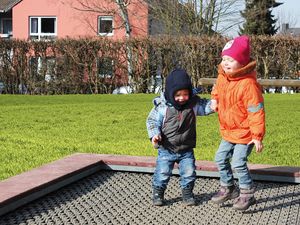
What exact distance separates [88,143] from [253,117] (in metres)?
4.27

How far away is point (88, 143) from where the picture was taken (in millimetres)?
8227

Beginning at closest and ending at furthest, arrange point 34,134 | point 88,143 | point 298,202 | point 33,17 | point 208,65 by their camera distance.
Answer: point 298,202
point 88,143
point 34,134
point 208,65
point 33,17

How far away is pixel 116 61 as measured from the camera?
2095 cm

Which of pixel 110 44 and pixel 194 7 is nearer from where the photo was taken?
pixel 110 44

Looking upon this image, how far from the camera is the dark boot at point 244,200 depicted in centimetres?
451

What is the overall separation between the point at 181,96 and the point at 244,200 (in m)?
0.95

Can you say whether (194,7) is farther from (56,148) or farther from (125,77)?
(56,148)

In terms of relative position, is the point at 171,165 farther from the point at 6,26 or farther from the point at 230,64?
the point at 6,26

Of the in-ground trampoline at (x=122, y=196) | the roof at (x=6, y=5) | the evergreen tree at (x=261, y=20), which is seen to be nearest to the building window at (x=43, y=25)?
the roof at (x=6, y=5)

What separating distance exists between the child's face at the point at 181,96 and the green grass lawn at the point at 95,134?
2.18m

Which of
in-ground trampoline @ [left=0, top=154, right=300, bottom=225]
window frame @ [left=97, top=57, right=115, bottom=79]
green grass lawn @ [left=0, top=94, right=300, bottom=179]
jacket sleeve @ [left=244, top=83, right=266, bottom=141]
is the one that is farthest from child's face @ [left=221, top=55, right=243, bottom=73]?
window frame @ [left=97, top=57, right=115, bottom=79]

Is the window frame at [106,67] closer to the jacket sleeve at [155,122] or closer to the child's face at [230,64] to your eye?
the jacket sleeve at [155,122]

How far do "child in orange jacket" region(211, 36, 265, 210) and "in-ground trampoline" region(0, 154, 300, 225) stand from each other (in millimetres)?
306

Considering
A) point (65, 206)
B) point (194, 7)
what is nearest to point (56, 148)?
point (65, 206)
